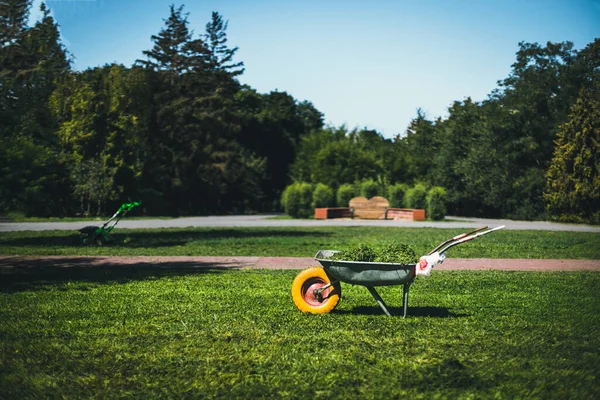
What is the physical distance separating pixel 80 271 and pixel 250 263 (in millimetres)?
3566

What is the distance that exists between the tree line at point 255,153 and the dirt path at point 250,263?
9.98 m

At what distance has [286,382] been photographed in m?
5.34

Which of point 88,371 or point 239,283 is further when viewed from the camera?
point 239,283

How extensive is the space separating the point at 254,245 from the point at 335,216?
21.4 meters

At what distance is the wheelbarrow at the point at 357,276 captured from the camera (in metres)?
7.63

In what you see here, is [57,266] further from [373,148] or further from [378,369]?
[373,148]

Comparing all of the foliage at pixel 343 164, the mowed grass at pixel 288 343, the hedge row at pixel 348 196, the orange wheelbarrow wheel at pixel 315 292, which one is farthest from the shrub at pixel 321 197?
the orange wheelbarrow wheel at pixel 315 292

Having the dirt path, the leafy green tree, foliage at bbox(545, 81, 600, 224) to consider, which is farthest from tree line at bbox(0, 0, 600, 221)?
the leafy green tree

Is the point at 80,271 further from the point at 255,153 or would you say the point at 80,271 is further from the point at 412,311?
the point at 255,153

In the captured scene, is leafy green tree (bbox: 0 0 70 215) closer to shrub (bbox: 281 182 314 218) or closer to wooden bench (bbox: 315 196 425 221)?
wooden bench (bbox: 315 196 425 221)

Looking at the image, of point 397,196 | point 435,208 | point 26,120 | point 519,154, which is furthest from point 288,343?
point 519,154

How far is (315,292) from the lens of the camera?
27.0 feet

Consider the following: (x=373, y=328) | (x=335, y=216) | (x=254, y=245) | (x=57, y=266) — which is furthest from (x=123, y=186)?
(x=373, y=328)

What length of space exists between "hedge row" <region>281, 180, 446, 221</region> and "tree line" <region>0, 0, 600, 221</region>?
157 inches
